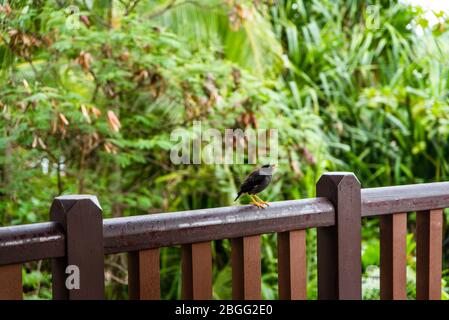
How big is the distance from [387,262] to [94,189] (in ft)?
7.46

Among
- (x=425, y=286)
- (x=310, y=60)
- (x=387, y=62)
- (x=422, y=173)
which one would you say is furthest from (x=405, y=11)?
(x=425, y=286)

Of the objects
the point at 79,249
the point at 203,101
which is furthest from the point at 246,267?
the point at 203,101

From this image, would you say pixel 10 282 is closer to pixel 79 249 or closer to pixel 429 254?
pixel 79 249

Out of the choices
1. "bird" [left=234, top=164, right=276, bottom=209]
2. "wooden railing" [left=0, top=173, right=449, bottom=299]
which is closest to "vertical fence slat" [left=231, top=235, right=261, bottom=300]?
"wooden railing" [left=0, top=173, right=449, bottom=299]

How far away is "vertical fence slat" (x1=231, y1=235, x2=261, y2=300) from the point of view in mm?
1229

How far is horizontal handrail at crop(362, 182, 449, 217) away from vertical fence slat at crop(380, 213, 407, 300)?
0.03 metres

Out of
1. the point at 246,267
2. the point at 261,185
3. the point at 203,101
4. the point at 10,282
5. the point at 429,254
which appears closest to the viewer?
the point at 10,282

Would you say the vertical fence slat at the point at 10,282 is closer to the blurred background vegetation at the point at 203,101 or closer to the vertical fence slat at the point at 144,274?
the vertical fence slat at the point at 144,274

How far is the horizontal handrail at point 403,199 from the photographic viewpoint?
4.60 feet

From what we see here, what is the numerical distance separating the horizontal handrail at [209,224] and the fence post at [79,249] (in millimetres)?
29

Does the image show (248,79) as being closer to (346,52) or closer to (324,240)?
(346,52)

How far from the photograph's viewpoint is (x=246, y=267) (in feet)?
4.03

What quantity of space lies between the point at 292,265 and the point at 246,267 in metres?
0.12

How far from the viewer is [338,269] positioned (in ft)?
4.43
